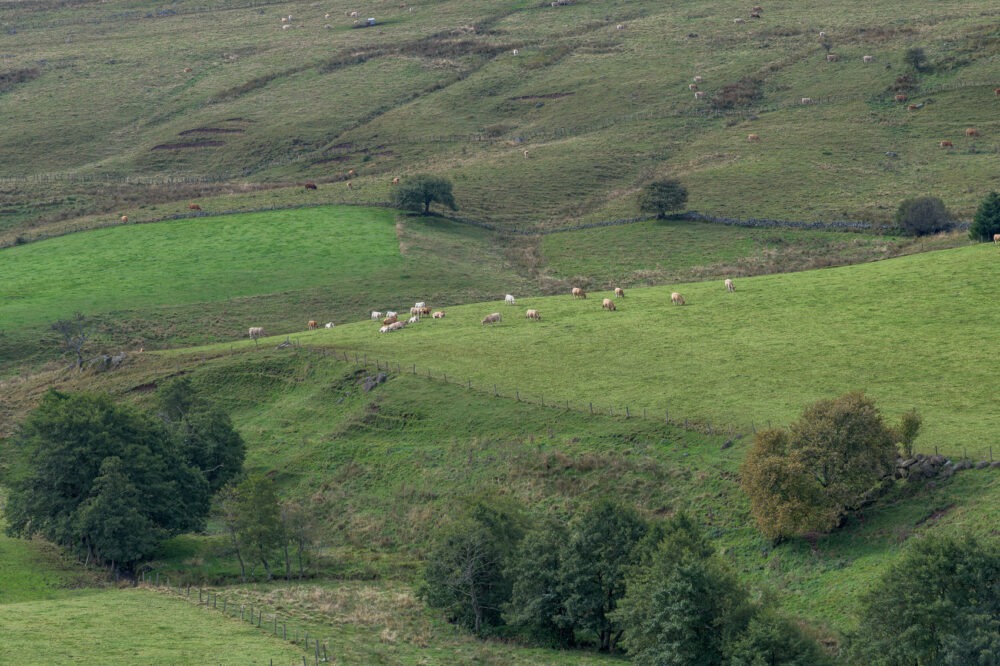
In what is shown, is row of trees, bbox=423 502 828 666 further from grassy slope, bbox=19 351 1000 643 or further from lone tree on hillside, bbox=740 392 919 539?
lone tree on hillside, bbox=740 392 919 539

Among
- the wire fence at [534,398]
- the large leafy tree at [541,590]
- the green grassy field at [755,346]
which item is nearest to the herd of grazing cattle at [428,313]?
the green grassy field at [755,346]

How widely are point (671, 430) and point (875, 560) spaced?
603 inches

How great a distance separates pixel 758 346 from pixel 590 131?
313 feet

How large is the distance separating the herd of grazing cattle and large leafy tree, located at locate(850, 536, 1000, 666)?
4582cm

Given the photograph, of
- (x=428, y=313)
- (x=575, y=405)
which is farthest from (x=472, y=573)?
(x=428, y=313)

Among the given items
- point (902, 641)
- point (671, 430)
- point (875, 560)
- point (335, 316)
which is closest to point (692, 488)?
point (671, 430)

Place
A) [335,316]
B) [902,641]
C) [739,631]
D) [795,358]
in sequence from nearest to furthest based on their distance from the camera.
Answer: [902,641]
[739,631]
[795,358]
[335,316]

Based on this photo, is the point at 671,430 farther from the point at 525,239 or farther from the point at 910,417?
the point at 525,239

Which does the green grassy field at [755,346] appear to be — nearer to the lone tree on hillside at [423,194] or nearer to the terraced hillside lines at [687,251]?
the terraced hillside lines at [687,251]

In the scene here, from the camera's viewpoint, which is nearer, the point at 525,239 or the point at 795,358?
the point at 795,358

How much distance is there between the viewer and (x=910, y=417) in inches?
2226

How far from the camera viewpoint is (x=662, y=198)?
125938mm

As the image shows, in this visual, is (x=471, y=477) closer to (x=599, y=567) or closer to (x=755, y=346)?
(x=599, y=567)

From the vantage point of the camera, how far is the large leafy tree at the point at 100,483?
63844 mm
